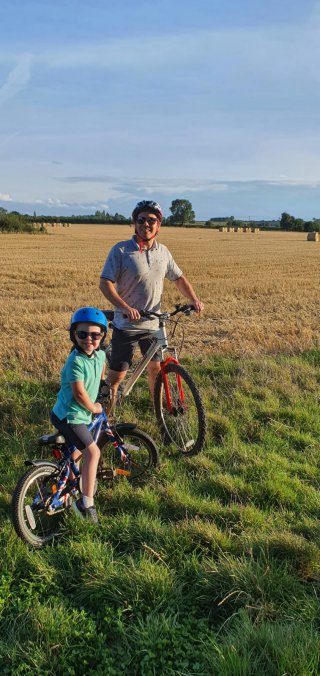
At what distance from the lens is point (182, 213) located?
102750 millimetres

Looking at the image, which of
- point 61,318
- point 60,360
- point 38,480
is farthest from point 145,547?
point 61,318

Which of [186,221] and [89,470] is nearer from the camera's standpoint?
[89,470]

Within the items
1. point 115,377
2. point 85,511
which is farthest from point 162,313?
point 85,511

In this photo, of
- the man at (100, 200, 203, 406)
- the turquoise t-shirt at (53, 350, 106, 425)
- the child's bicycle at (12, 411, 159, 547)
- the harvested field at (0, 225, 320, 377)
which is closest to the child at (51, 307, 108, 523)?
the turquoise t-shirt at (53, 350, 106, 425)

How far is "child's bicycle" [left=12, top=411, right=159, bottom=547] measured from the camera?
11.5ft

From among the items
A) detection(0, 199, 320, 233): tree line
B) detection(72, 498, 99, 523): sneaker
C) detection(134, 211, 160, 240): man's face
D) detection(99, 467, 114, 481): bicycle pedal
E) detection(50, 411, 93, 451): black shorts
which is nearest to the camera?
detection(72, 498, 99, 523): sneaker

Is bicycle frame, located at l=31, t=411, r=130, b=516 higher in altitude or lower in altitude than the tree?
lower

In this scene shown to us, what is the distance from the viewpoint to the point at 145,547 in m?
3.23

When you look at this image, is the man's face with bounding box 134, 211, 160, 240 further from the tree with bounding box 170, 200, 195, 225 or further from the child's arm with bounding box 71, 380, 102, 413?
the tree with bounding box 170, 200, 195, 225

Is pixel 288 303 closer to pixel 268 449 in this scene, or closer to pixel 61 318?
pixel 61 318

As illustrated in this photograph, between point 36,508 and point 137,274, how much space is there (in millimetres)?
2216

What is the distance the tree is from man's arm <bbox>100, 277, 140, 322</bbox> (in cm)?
10020

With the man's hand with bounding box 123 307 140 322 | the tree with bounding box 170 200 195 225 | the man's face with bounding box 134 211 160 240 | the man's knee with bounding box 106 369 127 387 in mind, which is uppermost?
the tree with bounding box 170 200 195 225

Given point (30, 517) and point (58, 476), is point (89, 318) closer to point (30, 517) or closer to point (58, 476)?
point (58, 476)
